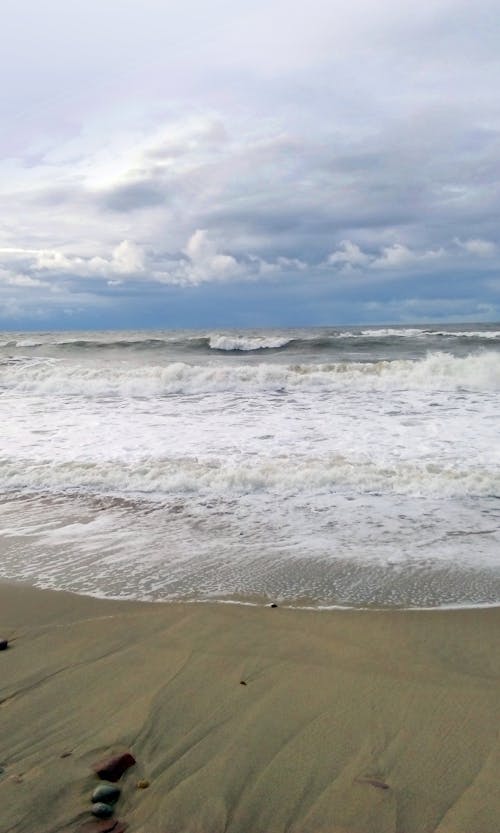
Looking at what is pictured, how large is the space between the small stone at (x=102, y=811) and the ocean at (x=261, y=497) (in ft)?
5.74

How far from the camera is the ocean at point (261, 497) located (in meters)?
3.99

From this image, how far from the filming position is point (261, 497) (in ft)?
19.3

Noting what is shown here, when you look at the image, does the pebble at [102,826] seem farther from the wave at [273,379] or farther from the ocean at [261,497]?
the wave at [273,379]

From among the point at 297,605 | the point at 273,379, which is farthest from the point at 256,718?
the point at 273,379

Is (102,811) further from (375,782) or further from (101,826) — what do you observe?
(375,782)

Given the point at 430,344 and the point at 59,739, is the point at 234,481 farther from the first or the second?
the point at 430,344

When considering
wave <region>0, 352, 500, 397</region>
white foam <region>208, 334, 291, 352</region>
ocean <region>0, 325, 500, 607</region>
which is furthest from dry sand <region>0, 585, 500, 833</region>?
white foam <region>208, 334, 291, 352</region>

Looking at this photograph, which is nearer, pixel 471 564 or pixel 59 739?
pixel 59 739

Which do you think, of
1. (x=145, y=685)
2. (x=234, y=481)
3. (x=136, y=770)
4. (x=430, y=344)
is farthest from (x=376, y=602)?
(x=430, y=344)

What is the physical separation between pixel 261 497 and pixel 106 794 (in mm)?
3942

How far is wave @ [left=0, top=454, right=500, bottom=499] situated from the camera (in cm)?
598

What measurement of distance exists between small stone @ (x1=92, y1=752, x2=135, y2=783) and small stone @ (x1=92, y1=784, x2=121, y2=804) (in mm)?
66

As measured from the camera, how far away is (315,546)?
179 inches

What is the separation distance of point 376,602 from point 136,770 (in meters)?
1.83
